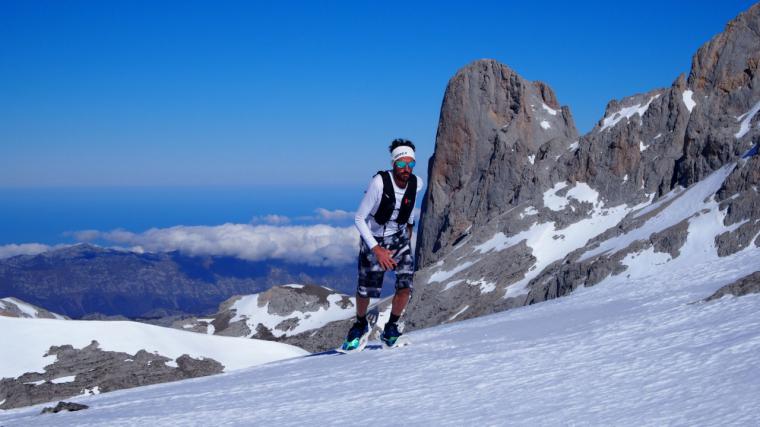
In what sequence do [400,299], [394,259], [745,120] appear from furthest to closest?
[745,120], [400,299], [394,259]

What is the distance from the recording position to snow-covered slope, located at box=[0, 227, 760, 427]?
287 inches

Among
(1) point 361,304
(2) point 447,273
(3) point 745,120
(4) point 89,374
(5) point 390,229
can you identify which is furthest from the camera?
(2) point 447,273

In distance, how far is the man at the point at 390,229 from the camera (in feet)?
42.9

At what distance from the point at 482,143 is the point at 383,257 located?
12047 centimetres

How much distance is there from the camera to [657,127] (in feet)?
305

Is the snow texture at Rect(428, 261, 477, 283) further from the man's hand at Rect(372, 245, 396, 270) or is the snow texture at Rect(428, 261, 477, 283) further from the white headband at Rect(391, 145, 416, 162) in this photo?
the white headband at Rect(391, 145, 416, 162)

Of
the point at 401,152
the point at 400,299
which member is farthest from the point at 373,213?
the point at 400,299

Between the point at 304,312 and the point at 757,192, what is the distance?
8340 cm

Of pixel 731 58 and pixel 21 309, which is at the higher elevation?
pixel 731 58

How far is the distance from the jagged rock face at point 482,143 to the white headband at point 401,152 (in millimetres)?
95018

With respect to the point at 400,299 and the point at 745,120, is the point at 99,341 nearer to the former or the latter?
the point at 400,299

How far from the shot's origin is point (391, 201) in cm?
1316

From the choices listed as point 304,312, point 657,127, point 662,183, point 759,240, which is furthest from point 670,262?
point 304,312

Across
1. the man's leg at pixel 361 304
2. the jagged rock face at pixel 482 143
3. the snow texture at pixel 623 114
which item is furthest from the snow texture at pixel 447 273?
the man's leg at pixel 361 304
